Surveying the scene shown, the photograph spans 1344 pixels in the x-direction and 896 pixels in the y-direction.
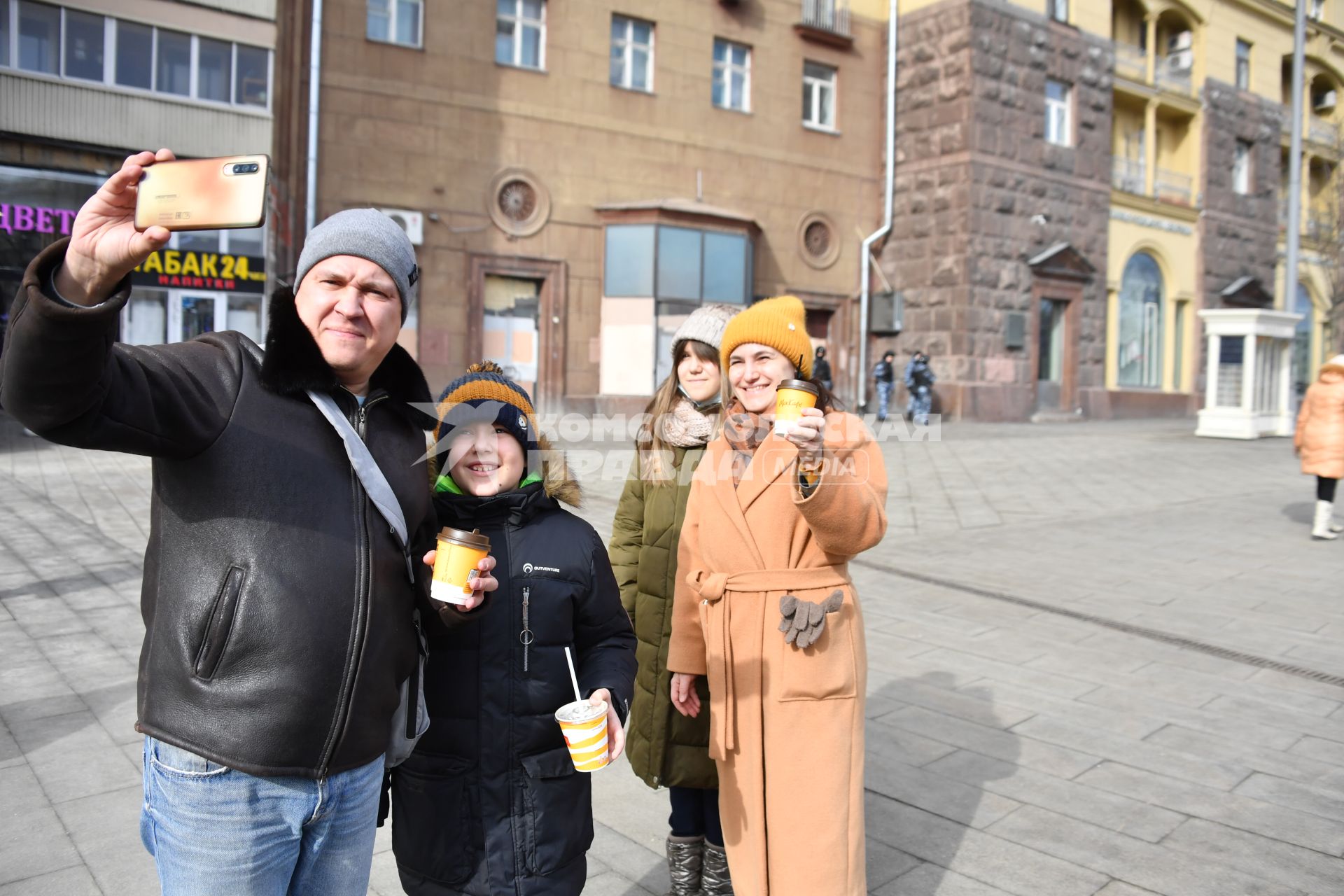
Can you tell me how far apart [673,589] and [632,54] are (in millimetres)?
19714

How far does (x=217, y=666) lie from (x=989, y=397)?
74.4 feet

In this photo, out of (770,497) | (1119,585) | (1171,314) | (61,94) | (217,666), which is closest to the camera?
(217,666)

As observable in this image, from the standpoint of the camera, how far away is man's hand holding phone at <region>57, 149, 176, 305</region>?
132cm

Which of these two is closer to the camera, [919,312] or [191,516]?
[191,516]

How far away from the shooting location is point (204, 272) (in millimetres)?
17234

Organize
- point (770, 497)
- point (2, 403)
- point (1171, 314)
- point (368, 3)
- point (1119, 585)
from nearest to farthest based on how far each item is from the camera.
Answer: point (2, 403) → point (770, 497) → point (1119, 585) → point (368, 3) → point (1171, 314)

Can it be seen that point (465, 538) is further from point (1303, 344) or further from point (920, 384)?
point (1303, 344)

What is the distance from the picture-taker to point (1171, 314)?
27453mm

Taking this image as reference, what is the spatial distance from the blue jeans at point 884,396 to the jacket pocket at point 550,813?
19838 millimetres

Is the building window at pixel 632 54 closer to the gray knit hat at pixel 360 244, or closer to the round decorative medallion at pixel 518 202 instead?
the round decorative medallion at pixel 518 202

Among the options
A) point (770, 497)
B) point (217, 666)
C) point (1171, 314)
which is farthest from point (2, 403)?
point (1171, 314)

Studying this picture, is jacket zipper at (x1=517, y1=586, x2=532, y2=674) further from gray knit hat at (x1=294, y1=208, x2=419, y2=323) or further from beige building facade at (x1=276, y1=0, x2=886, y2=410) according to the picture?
beige building facade at (x1=276, y1=0, x2=886, y2=410)

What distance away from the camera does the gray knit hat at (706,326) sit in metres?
3.13

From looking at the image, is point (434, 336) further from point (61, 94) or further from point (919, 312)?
point (919, 312)
